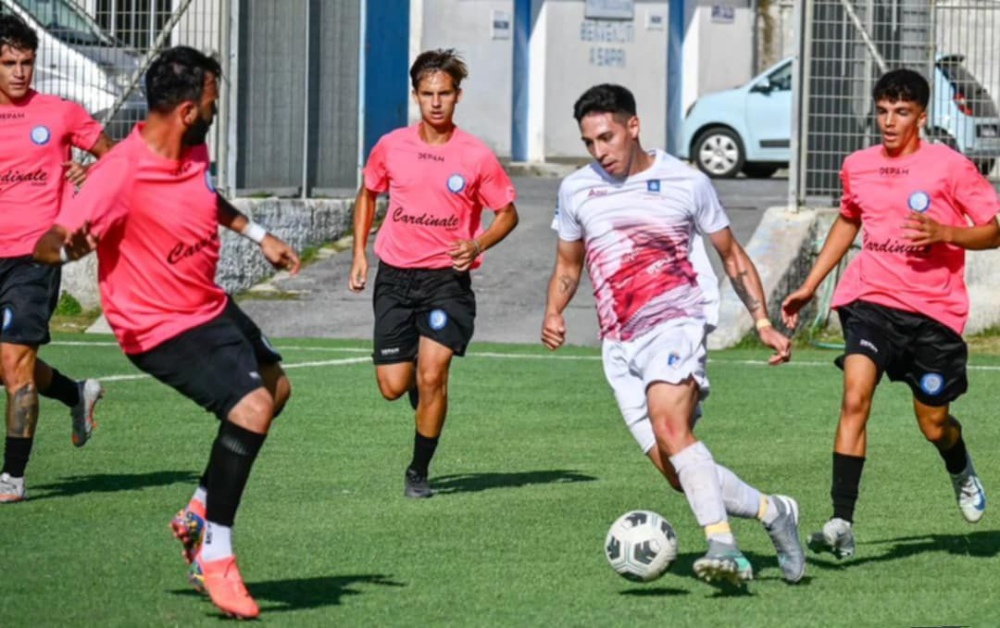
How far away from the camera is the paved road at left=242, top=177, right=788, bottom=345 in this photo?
62.2 ft

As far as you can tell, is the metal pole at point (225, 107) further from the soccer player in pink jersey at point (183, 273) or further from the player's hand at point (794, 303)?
the soccer player in pink jersey at point (183, 273)

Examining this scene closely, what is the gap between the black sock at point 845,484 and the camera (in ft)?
27.5

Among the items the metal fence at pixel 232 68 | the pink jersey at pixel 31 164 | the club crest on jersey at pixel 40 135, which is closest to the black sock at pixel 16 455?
the pink jersey at pixel 31 164

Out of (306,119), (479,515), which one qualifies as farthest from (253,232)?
(306,119)

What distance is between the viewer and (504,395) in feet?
47.4

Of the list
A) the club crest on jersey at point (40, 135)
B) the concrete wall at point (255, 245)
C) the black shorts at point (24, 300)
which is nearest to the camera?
the black shorts at point (24, 300)

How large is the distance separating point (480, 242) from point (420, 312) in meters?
0.50

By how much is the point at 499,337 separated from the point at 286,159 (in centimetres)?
396

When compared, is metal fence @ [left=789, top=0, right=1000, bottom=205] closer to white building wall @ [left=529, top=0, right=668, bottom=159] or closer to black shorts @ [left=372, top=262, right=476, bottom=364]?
black shorts @ [left=372, top=262, right=476, bottom=364]

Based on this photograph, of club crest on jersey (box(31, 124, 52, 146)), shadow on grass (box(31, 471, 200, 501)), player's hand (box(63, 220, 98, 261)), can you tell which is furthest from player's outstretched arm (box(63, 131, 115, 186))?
player's hand (box(63, 220, 98, 261))

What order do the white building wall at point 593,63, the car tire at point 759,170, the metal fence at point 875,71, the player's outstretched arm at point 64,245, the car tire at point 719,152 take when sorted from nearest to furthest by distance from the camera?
the player's outstretched arm at point 64,245
the metal fence at point 875,71
the car tire at point 719,152
the car tire at point 759,170
the white building wall at point 593,63

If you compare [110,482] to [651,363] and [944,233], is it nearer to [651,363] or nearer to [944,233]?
[651,363]

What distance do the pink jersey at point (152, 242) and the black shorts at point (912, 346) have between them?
2927mm

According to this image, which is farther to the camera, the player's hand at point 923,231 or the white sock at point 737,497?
the player's hand at point 923,231
